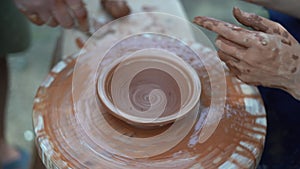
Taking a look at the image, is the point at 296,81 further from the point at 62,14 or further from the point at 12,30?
the point at 12,30

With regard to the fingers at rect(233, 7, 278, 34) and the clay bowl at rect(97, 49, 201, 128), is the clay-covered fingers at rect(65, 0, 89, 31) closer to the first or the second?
the clay bowl at rect(97, 49, 201, 128)

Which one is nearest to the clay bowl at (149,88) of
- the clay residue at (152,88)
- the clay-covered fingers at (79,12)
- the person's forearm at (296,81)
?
the clay residue at (152,88)

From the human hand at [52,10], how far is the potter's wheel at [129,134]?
357 millimetres

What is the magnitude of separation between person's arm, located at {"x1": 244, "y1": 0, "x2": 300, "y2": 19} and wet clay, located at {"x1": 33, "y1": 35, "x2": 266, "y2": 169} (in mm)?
312

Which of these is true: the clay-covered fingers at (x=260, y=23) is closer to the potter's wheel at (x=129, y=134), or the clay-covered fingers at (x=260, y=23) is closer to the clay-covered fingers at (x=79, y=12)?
the potter's wheel at (x=129, y=134)

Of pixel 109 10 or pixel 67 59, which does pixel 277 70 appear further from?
pixel 109 10

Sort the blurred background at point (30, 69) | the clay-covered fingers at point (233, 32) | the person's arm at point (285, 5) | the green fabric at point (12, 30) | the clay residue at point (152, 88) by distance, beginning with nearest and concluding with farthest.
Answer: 1. the clay-covered fingers at point (233, 32)
2. the clay residue at point (152, 88)
3. the person's arm at point (285, 5)
4. the green fabric at point (12, 30)
5. the blurred background at point (30, 69)

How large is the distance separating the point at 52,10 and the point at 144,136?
2.30ft

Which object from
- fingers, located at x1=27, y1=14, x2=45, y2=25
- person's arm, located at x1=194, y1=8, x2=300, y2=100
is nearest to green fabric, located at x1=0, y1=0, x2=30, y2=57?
fingers, located at x1=27, y1=14, x2=45, y2=25

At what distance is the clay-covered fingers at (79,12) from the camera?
5.76 feet

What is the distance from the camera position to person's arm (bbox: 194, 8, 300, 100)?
4.12ft

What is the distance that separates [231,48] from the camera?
128 centimetres

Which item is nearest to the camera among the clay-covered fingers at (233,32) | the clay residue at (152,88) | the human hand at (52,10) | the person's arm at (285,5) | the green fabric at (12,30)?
the clay-covered fingers at (233,32)

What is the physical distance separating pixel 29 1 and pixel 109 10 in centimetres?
47
